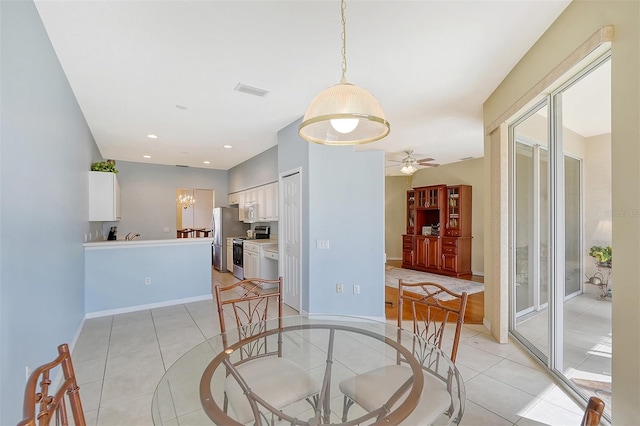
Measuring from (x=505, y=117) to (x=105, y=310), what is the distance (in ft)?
18.2

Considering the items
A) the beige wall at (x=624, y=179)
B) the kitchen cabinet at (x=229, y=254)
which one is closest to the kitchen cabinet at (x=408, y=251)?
the kitchen cabinet at (x=229, y=254)

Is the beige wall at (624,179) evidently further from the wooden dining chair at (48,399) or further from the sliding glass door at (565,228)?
the wooden dining chair at (48,399)

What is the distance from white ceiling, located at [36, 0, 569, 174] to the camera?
1.95 m

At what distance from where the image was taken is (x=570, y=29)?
6.42ft

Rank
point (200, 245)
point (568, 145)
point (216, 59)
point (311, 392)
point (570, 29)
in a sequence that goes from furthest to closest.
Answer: point (200, 245) < point (216, 59) < point (568, 145) < point (570, 29) < point (311, 392)

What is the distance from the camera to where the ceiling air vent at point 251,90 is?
10.0 feet

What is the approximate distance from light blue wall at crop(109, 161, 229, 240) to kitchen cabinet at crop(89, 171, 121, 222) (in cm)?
244

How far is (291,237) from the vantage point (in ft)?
14.2

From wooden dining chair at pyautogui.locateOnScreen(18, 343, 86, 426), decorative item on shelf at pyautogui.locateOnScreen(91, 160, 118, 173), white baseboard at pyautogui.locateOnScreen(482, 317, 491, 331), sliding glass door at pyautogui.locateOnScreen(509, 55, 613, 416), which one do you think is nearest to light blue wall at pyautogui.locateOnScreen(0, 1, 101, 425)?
wooden dining chair at pyautogui.locateOnScreen(18, 343, 86, 426)

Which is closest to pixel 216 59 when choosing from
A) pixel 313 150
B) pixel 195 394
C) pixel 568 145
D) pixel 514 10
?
pixel 313 150

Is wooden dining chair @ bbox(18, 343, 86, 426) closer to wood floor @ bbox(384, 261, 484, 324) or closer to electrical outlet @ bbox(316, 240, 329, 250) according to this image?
electrical outlet @ bbox(316, 240, 329, 250)

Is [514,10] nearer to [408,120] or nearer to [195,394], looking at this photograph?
[408,120]

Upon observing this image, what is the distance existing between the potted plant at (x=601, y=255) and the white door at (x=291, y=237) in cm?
299

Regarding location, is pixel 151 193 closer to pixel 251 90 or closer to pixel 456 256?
pixel 251 90
